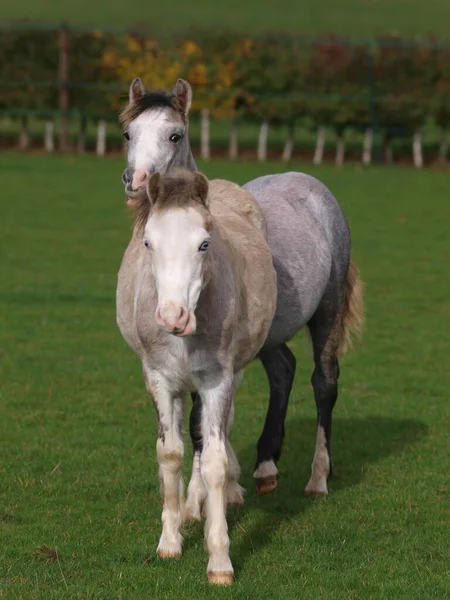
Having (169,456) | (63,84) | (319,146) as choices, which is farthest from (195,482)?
(63,84)

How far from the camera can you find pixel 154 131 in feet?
24.6

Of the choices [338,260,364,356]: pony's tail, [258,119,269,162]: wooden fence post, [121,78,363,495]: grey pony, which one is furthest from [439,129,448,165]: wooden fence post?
[121,78,363,495]: grey pony

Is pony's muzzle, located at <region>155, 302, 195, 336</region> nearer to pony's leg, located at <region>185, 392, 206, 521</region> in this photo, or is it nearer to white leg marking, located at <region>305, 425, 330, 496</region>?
pony's leg, located at <region>185, 392, 206, 521</region>

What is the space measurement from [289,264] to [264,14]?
220 feet

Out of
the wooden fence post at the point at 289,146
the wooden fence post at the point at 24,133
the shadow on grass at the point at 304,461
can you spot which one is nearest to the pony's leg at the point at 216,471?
the shadow on grass at the point at 304,461

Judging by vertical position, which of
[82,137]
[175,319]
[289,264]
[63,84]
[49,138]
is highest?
[175,319]

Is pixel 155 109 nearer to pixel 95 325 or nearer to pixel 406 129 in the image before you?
pixel 95 325

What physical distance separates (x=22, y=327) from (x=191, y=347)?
7.51 meters

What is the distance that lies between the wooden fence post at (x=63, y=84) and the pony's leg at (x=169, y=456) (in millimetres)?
29681

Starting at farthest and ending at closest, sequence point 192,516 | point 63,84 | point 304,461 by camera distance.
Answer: point 63,84
point 304,461
point 192,516

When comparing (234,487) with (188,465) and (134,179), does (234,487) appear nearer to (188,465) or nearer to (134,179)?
(188,465)

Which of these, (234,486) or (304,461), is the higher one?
(234,486)

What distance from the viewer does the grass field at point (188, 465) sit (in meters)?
6.28

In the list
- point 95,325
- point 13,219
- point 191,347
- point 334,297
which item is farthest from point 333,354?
point 13,219
